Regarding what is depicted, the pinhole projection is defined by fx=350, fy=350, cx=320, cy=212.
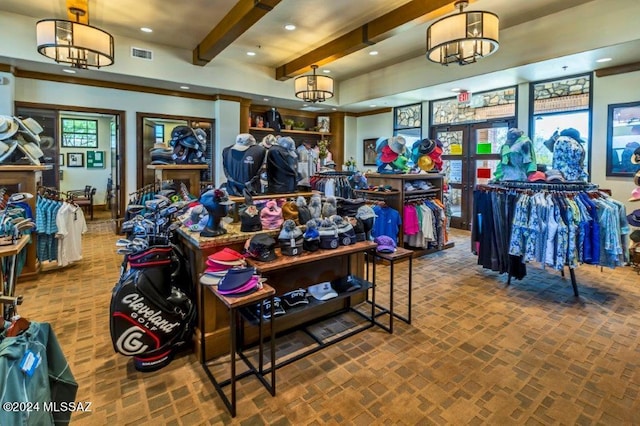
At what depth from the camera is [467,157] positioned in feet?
24.7

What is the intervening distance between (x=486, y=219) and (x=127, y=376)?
156 inches

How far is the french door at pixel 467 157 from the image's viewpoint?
278 inches

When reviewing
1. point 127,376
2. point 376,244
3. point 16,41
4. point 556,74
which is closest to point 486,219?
point 376,244

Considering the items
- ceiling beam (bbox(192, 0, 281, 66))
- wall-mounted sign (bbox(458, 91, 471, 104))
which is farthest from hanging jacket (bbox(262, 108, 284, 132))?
wall-mounted sign (bbox(458, 91, 471, 104))

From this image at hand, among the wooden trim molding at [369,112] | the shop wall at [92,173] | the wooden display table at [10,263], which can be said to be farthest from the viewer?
the shop wall at [92,173]

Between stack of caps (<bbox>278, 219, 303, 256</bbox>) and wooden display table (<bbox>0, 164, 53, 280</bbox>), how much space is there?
11.3 feet

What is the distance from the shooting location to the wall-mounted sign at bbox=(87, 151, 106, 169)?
10047mm

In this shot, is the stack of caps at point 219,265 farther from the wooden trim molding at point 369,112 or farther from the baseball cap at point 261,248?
the wooden trim molding at point 369,112

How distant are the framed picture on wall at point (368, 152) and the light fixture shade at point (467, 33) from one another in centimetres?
558

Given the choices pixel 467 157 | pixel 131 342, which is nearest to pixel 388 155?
pixel 467 157

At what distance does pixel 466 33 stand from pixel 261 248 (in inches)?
119

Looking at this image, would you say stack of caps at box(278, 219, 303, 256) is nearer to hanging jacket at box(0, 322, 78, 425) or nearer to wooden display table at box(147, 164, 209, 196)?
hanging jacket at box(0, 322, 78, 425)

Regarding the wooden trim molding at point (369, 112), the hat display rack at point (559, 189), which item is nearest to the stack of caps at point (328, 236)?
the hat display rack at point (559, 189)

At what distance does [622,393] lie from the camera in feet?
7.25
